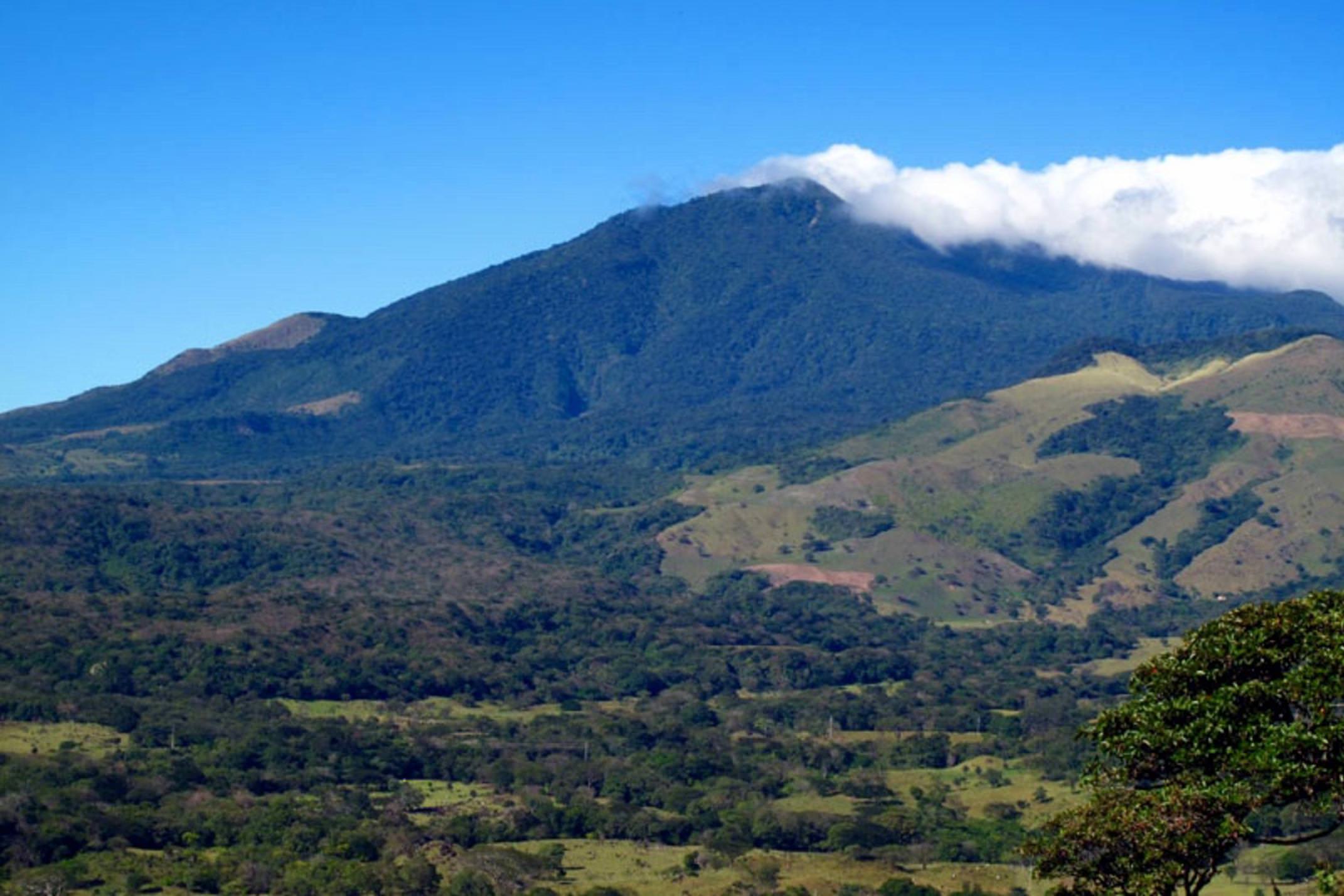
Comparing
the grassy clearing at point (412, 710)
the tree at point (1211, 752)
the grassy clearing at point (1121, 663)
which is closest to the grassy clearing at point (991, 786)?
the grassy clearing at point (412, 710)

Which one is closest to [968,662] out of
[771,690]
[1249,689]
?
[771,690]

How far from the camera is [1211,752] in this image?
1358 inches

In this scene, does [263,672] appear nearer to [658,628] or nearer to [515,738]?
[515,738]

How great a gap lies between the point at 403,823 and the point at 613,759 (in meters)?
29.1

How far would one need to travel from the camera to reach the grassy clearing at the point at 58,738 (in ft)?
365

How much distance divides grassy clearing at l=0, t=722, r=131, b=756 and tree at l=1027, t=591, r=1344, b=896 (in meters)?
85.3

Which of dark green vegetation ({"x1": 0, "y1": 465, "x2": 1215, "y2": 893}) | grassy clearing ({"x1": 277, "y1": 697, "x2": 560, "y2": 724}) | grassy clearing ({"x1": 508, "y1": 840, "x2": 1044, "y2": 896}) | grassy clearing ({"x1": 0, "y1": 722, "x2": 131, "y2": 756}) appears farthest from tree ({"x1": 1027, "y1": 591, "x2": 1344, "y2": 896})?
grassy clearing ({"x1": 277, "y1": 697, "x2": 560, "y2": 724})

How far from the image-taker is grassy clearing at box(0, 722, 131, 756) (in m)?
111

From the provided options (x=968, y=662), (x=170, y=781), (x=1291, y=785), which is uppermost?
(x=1291, y=785)

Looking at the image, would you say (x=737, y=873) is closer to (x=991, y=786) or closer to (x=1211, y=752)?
(x=991, y=786)

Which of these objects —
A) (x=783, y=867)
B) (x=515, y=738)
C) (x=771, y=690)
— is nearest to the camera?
(x=783, y=867)

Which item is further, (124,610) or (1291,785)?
(124,610)

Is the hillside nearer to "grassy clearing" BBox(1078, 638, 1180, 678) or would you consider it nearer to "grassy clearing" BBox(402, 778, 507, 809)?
"grassy clearing" BBox(402, 778, 507, 809)

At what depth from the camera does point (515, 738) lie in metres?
138
